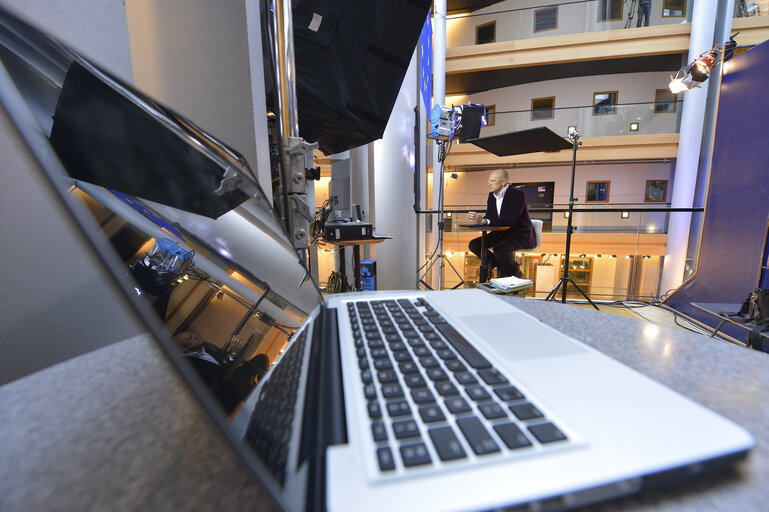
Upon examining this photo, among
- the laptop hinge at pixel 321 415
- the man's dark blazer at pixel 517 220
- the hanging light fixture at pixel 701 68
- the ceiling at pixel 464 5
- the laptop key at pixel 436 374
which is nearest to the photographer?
the laptop hinge at pixel 321 415

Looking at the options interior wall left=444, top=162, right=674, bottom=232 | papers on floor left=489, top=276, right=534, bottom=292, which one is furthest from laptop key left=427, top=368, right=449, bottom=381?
interior wall left=444, top=162, right=674, bottom=232

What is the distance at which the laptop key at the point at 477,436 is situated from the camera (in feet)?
0.54

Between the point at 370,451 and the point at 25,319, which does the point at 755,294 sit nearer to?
the point at 370,451

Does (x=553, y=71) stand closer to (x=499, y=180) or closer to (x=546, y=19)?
(x=546, y=19)

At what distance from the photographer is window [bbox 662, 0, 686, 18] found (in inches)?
A: 216

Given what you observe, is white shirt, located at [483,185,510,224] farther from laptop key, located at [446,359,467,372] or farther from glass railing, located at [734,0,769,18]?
glass railing, located at [734,0,769,18]

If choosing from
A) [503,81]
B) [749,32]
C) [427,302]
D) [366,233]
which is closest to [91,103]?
[427,302]

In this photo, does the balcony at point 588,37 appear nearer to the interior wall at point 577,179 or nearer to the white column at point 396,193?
the interior wall at point 577,179

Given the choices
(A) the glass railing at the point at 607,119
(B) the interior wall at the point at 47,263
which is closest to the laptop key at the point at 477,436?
(B) the interior wall at the point at 47,263

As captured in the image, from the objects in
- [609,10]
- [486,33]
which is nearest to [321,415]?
[609,10]

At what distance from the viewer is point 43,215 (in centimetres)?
48

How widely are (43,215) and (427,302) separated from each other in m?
0.63

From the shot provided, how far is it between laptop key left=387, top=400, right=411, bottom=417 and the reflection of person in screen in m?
2.55

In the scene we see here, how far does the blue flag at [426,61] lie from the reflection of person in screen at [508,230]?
1758 millimetres
